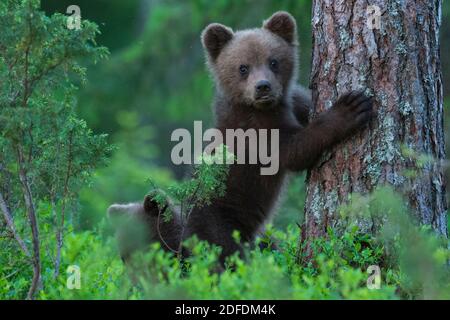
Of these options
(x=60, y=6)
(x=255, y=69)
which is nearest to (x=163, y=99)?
(x=60, y=6)

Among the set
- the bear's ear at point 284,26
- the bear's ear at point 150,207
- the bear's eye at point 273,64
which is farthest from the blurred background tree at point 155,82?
the bear's ear at point 150,207

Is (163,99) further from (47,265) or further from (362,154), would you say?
(362,154)

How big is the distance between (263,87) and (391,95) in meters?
1.35

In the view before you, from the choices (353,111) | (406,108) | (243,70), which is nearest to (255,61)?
(243,70)

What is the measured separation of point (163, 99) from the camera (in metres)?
16.2

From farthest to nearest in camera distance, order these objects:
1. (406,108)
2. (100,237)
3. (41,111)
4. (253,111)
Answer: (100,237) < (253,111) < (406,108) < (41,111)

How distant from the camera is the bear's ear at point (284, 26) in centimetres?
718

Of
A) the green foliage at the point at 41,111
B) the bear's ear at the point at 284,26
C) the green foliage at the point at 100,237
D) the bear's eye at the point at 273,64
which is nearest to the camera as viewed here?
the green foliage at the point at 100,237

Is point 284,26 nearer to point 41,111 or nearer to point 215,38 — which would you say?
point 215,38

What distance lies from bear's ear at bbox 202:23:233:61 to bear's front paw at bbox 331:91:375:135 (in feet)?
5.99

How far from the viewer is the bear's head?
6745 mm

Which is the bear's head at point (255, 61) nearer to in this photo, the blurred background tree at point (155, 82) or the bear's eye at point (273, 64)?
the bear's eye at point (273, 64)

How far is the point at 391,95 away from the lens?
5543mm
